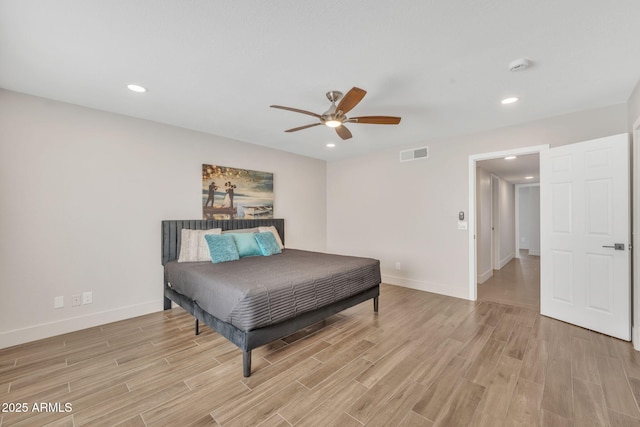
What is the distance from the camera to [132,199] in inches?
133

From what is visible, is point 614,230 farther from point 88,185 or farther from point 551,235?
point 88,185

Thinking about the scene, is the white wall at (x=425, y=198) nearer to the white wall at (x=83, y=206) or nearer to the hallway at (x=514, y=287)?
the hallway at (x=514, y=287)

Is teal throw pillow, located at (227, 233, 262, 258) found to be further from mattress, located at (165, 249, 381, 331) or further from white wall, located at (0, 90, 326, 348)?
white wall, located at (0, 90, 326, 348)

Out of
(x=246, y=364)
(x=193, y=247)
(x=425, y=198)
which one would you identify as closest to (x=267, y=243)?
(x=193, y=247)

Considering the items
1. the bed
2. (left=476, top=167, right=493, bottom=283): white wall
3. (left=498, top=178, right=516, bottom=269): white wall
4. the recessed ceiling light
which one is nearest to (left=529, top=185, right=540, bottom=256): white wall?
(left=498, top=178, right=516, bottom=269): white wall

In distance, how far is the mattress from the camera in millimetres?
2139

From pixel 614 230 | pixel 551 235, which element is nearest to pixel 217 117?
pixel 551 235

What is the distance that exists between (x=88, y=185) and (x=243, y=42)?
262 cm

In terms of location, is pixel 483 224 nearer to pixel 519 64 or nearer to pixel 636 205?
pixel 636 205

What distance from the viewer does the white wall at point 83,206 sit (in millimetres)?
2680

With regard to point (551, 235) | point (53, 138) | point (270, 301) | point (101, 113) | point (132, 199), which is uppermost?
point (101, 113)

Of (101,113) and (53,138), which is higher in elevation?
(101,113)

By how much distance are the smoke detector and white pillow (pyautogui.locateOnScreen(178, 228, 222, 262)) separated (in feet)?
12.2

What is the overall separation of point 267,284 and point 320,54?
1.94 meters
